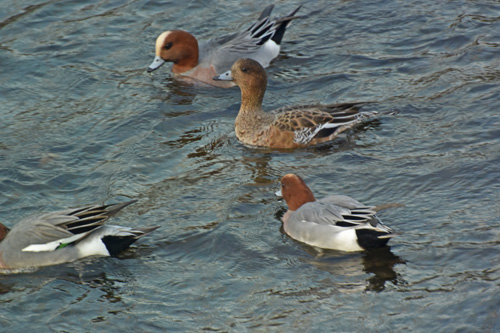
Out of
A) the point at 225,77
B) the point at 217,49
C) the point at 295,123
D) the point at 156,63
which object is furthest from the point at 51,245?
the point at 217,49

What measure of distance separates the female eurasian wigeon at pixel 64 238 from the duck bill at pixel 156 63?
173 inches

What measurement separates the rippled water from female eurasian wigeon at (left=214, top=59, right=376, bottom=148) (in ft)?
0.53

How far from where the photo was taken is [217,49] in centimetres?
1134

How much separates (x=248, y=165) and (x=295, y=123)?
0.75m

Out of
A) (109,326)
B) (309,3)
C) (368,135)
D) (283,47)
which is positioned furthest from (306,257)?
(309,3)

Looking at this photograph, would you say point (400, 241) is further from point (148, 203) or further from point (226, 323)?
point (148, 203)

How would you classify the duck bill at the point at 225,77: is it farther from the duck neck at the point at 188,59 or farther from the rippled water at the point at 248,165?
the duck neck at the point at 188,59

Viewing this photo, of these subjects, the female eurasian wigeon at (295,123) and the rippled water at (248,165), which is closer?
the rippled water at (248,165)

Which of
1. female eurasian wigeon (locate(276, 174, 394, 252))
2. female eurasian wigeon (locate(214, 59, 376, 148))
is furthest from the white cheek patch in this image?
female eurasian wigeon (locate(276, 174, 394, 252))

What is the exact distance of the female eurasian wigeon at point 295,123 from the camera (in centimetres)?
896

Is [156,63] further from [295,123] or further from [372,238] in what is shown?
[372,238]

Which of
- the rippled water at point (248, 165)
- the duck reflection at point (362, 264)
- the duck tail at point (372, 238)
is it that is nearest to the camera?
the rippled water at point (248, 165)

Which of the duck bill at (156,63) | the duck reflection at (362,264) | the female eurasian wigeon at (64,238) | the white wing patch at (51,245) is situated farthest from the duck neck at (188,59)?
the duck reflection at (362,264)

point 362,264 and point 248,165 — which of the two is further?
point 248,165
